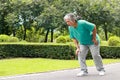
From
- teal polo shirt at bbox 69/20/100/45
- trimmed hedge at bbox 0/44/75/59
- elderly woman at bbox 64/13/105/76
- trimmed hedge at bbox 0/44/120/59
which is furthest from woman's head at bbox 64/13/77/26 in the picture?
trimmed hedge at bbox 0/44/120/59

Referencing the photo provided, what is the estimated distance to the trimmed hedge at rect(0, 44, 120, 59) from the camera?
16516 millimetres

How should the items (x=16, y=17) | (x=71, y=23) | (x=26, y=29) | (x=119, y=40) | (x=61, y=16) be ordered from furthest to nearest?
(x=26, y=29) → (x=16, y=17) → (x=61, y=16) → (x=119, y=40) → (x=71, y=23)

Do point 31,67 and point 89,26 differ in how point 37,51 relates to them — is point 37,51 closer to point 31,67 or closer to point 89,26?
point 31,67

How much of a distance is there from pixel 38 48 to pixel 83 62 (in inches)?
368

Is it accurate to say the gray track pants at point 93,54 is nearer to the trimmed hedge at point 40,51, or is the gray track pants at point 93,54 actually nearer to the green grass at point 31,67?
the green grass at point 31,67

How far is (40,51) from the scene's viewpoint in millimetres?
17000

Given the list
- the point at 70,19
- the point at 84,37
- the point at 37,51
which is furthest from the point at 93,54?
the point at 37,51

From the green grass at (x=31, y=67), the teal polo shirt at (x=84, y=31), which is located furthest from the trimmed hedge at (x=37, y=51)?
the teal polo shirt at (x=84, y=31)

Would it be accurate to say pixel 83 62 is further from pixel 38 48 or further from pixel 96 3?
pixel 96 3

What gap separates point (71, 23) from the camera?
7445 millimetres

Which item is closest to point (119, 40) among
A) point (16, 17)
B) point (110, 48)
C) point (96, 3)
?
point (110, 48)

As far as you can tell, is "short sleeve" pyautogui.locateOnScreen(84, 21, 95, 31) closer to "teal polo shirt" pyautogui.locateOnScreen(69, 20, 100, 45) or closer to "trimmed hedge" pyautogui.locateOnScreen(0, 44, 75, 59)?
"teal polo shirt" pyautogui.locateOnScreen(69, 20, 100, 45)

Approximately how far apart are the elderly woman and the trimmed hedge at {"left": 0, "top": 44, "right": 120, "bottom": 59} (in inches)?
334

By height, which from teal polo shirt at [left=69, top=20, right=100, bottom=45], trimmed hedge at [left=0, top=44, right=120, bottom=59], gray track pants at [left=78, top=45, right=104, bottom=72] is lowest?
trimmed hedge at [left=0, top=44, right=120, bottom=59]
